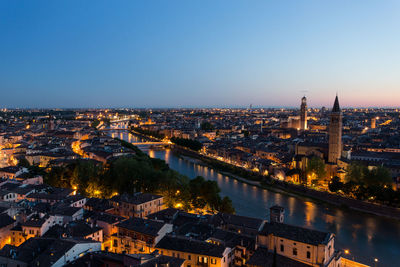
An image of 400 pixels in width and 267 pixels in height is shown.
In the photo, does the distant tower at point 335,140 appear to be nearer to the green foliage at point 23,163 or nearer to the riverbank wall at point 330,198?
the riverbank wall at point 330,198

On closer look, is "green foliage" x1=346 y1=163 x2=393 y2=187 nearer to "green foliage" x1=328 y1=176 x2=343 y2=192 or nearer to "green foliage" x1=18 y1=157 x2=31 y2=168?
"green foliage" x1=328 y1=176 x2=343 y2=192

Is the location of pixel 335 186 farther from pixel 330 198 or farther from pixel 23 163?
pixel 23 163

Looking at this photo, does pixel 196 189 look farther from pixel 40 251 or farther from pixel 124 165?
pixel 40 251

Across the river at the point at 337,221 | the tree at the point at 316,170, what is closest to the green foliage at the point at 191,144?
the river at the point at 337,221

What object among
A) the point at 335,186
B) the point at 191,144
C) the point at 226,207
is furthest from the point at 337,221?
the point at 191,144

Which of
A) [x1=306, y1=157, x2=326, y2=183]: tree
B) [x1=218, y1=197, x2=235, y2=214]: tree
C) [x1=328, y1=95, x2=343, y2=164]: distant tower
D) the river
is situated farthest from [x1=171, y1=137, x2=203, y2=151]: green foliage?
[x1=218, y1=197, x2=235, y2=214]: tree

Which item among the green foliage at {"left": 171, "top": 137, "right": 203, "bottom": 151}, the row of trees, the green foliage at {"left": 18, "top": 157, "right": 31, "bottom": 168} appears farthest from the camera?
the green foliage at {"left": 171, "top": 137, "right": 203, "bottom": 151}
